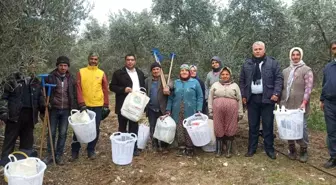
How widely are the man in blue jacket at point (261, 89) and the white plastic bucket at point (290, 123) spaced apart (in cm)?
30

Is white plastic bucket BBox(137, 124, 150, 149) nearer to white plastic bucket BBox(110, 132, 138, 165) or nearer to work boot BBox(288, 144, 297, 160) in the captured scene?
white plastic bucket BBox(110, 132, 138, 165)

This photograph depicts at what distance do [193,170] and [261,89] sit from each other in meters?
1.80

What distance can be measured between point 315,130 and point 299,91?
301 centimetres

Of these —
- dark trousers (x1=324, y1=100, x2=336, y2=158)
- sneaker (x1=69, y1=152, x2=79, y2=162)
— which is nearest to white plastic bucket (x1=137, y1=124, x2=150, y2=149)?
sneaker (x1=69, y1=152, x2=79, y2=162)

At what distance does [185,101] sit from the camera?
19.6 feet

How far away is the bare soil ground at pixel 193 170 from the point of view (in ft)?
16.3

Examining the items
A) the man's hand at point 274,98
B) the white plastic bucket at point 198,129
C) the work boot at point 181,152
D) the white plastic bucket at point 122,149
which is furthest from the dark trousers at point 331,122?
the white plastic bucket at point 122,149

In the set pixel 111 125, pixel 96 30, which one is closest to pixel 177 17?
pixel 111 125

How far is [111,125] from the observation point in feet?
29.8

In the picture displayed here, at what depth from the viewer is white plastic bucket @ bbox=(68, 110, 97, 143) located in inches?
205

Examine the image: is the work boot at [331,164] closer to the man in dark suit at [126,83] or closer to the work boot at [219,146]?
the work boot at [219,146]

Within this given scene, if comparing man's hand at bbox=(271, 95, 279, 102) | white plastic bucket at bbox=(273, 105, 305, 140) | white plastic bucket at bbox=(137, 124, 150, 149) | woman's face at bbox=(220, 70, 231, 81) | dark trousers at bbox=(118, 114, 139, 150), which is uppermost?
woman's face at bbox=(220, 70, 231, 81)

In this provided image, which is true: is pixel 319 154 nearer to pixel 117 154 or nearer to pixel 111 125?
pixel 117 154

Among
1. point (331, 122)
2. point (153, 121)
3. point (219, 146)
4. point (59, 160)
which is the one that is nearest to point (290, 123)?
point (331, 122)
